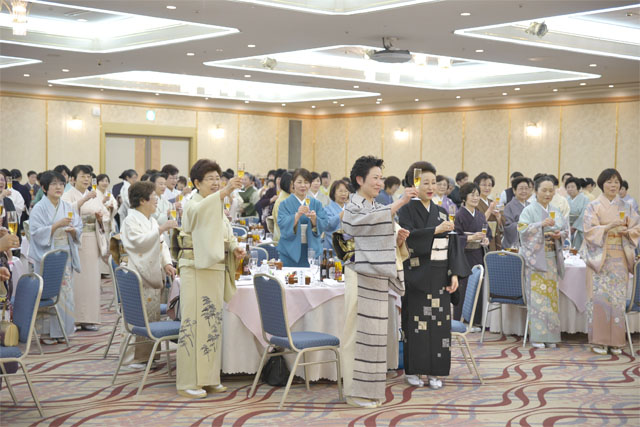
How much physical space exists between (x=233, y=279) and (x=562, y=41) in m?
7.18

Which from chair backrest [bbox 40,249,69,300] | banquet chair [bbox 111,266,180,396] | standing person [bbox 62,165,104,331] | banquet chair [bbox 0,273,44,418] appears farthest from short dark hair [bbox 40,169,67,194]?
banquet chair [bbox 0,273,44,418]

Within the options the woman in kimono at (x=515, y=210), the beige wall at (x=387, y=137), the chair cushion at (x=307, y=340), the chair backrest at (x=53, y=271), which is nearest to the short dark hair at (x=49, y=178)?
the chair backrest at (x=53, y=271)

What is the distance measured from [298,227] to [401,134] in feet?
40.6

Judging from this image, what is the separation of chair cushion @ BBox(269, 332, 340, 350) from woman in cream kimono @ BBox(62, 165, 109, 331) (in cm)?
328

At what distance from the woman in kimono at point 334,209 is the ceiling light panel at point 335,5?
1.99m

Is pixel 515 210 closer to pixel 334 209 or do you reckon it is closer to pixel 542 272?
pixel 542 272

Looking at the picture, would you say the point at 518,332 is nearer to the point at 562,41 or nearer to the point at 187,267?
the point at 187,267

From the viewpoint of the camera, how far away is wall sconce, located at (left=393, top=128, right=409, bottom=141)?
1923 centimetres

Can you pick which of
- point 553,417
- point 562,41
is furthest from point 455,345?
point 562,41

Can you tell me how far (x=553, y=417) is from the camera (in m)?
5.08

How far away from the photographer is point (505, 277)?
24.4ft

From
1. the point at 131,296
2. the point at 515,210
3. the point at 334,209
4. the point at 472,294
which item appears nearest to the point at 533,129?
the point at 515,210

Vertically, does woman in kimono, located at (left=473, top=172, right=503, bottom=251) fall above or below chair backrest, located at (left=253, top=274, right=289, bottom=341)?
above

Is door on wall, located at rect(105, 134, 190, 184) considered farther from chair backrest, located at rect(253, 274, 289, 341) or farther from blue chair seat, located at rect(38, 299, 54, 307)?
chair backrest, located at rect(253, 274, 289, 341)
